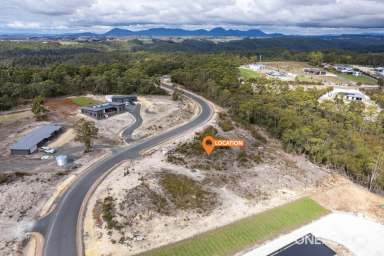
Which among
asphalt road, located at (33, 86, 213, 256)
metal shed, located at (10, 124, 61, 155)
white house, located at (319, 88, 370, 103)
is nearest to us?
asphalt road, located at (33, 86, 213, 256)

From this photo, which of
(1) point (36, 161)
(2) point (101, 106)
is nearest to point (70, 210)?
(1) point (36, 161)

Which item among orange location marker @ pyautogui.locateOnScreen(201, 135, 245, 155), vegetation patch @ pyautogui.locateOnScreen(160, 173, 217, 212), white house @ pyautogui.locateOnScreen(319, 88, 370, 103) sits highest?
white house @ pyautogui.locateOnScreen(319, 88, 370, 103)

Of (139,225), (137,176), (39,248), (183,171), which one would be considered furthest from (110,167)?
(39,248)

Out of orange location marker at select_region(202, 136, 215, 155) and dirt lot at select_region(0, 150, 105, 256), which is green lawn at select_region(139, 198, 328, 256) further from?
orange location marker at select_region(202, 136, 215, 155)

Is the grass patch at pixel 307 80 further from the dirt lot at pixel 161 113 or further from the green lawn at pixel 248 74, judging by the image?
the dirt lot at pixel 161 113

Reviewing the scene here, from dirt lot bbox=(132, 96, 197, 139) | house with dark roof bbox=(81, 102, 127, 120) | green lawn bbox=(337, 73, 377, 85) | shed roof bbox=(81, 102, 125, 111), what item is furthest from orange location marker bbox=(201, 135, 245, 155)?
green lawn bbox=(337, 73, 377, 85)

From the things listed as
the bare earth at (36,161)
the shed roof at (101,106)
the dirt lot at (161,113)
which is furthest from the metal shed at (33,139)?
the dirt lot at (161,113)

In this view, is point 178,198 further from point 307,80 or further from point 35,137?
point 307,80

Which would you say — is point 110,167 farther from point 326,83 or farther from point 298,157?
point 326,83
